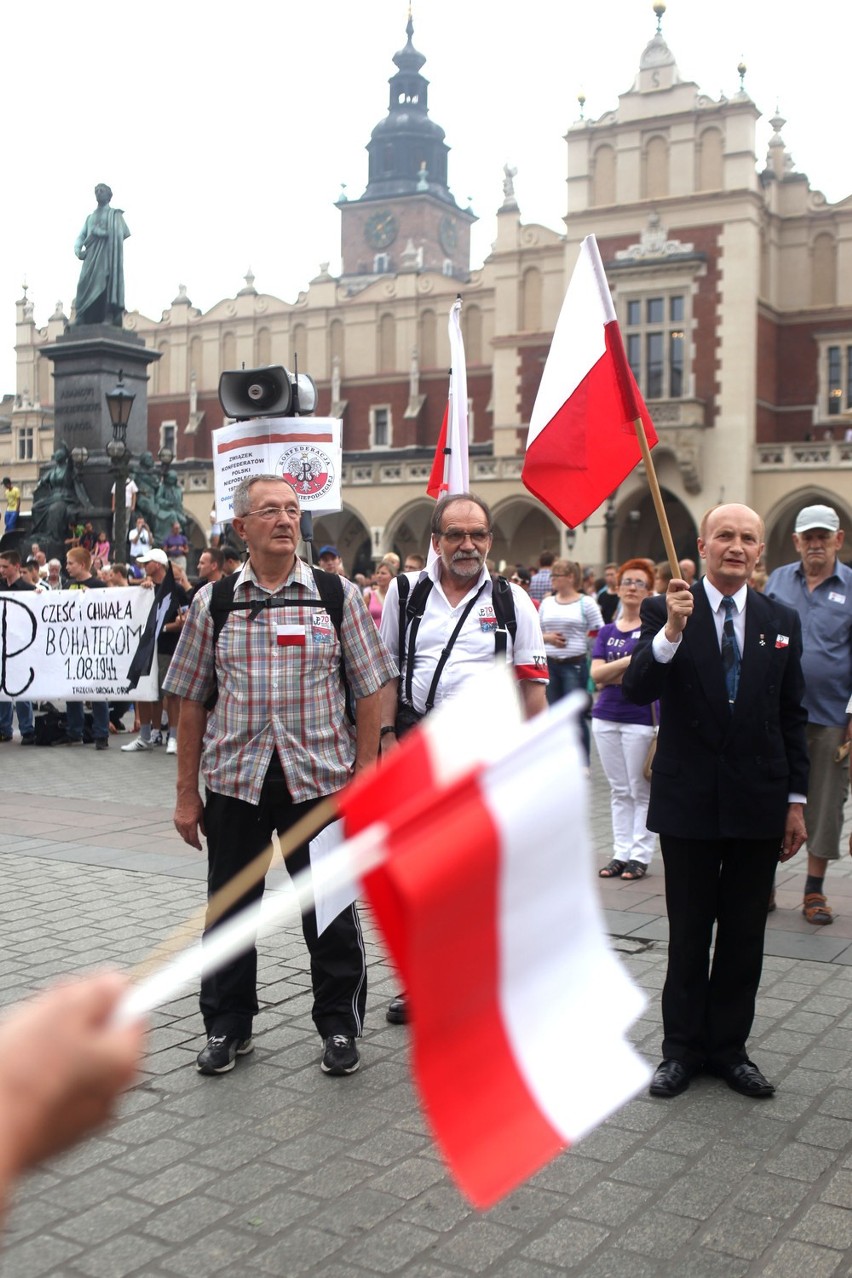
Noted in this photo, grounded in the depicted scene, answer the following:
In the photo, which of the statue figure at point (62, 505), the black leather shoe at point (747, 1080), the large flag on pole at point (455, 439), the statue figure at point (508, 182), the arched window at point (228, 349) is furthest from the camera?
the arched window at point (228, 349)

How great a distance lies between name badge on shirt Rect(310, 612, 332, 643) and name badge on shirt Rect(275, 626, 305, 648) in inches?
2.0

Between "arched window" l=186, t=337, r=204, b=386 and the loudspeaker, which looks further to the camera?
"arched window" l=186, t=337, r=204, b=386

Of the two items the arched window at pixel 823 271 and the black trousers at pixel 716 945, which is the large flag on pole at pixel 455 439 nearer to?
the black trousers at pixel 716 945

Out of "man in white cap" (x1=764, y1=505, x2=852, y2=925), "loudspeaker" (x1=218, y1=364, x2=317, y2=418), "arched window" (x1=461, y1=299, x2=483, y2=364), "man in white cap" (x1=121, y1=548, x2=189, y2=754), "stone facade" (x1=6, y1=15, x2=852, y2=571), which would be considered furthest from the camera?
"arched window" (x1=461, y1=299, x2=483, y2=364)

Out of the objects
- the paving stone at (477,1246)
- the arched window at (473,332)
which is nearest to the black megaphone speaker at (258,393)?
the paving stone at (477,1246)

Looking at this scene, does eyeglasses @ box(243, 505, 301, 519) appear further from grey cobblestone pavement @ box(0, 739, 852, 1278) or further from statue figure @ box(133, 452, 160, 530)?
statue figure @ box(133, 452, 160, 530)

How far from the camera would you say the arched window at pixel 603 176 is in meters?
43.9

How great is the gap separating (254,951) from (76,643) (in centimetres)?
984

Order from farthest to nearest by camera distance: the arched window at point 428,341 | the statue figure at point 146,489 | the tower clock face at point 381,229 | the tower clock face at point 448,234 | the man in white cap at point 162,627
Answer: the tower clock face at point 448,234, the tower clock face at point 381,229, the arched window at point 428,341, the statue figure at point 146,489, the man in white cap at point 162,627

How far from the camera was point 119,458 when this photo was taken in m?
18.7

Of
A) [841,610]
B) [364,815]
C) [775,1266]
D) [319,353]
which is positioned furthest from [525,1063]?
[319,353]

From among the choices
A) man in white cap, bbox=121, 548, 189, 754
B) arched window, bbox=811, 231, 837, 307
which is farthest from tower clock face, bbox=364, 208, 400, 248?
man in white cap, bbox=121, 548, 189, 754

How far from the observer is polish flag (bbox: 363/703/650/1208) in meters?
1.45

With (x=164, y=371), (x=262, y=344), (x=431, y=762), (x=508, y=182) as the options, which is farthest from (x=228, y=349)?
(x=431, y=762)
